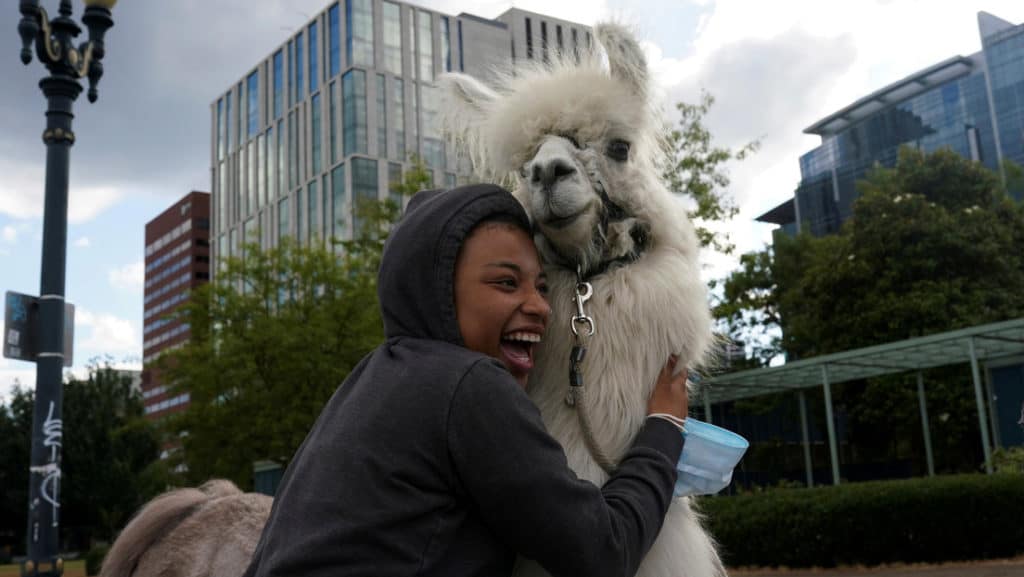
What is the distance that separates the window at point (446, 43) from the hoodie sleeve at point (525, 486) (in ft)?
215

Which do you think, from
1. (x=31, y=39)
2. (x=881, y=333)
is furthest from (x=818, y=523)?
(x=881, y=333)

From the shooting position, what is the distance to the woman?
169cm

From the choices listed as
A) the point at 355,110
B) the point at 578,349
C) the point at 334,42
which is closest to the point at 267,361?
the point at 578,349

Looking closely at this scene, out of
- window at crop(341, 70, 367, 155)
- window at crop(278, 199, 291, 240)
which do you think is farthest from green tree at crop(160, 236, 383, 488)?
window at crop(278, 199, 291, 240)

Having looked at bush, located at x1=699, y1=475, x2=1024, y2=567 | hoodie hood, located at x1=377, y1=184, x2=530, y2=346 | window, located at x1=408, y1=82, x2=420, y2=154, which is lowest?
bush, located at x1=699, y1=475, x2=1024, y2=567

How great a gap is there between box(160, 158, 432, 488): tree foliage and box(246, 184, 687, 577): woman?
15658 mm

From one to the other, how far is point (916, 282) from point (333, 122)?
4618cm

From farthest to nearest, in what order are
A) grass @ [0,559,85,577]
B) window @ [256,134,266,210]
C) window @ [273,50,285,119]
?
1. window @ [256,134,266,210]
2. window @ [273,50,285,119]
3. grass @ [0,559,85,577]

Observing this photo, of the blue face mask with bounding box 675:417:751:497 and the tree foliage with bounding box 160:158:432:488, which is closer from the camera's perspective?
the blue face mask with bounding box 675:417:751:497

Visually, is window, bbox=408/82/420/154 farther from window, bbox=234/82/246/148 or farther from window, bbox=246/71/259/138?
window, bbox=234/82/246/148

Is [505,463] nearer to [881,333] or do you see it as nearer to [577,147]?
[577,147]

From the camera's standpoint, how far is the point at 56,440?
7.90m

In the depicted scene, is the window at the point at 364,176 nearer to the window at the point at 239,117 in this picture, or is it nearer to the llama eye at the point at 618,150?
the window at the point at 239,117

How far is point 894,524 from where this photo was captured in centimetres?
1203
